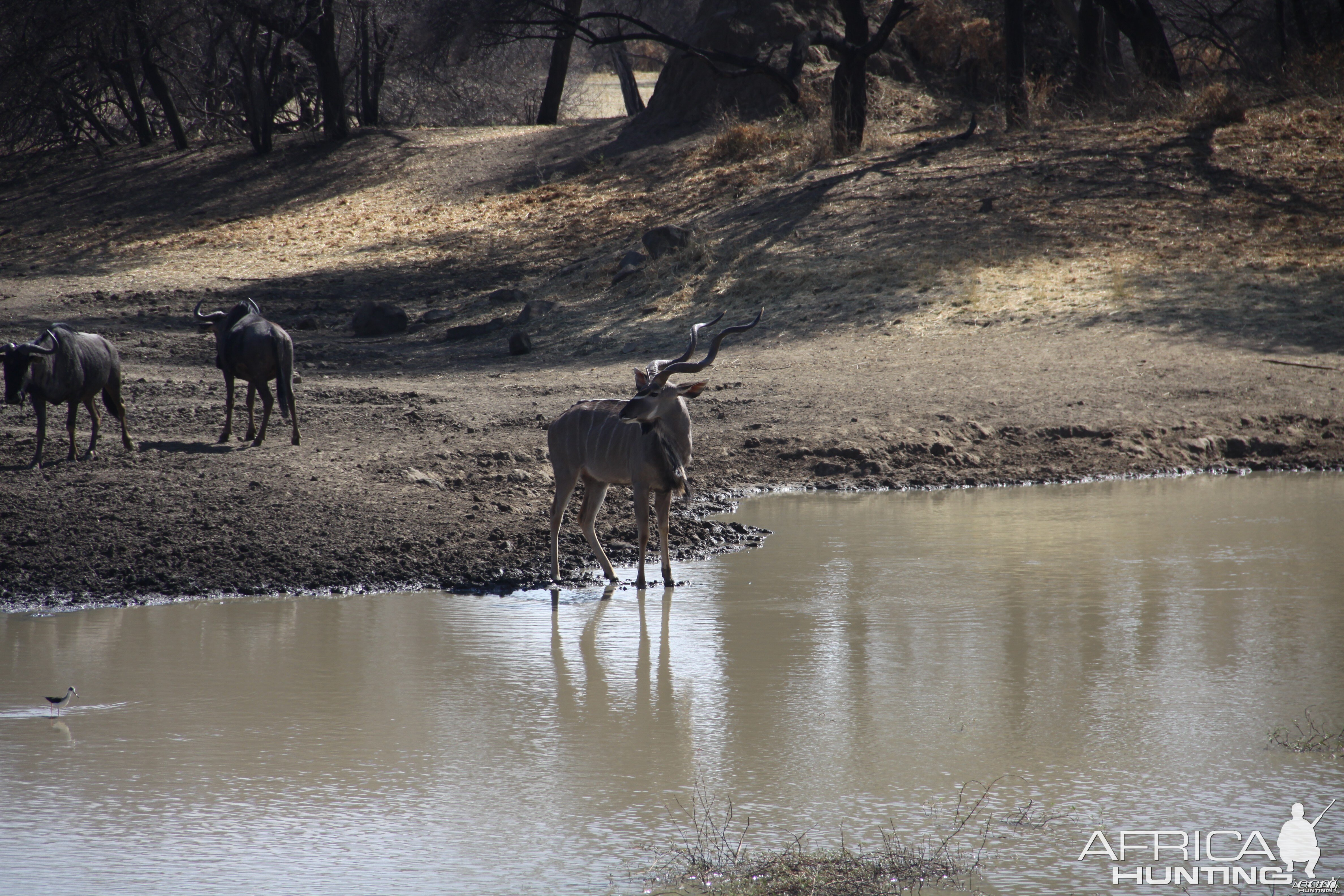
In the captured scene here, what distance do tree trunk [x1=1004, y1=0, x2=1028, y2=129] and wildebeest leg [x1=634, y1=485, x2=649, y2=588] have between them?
19.0 metres

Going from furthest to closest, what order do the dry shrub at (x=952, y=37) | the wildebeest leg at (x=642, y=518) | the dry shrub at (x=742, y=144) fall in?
the dry shrub at (x=952, y=37) → the dry shrub at (x=742, y=144) → the wildebeest leg at (x=642, y=518)

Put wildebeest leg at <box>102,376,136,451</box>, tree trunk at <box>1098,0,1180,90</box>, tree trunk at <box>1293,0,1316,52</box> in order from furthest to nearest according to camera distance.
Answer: tree trunk at <box>1293,0,1316,52</box>, tree trunk at <box>1098,0,1180,90</box>, wildebeest leg at <box>102,376,136,451</box>

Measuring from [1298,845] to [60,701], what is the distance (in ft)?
15.8

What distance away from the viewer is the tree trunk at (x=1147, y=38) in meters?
25.4

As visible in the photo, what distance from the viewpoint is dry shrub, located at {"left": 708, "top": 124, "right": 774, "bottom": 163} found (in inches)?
1043

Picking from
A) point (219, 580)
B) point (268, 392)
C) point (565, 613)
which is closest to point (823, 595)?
point (565, 613)

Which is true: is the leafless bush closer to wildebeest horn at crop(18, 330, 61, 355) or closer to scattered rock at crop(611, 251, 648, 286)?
wildebeest horn at crop(18, 330, 61, 355)

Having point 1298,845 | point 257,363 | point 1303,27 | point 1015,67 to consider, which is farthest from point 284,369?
point 1303,27

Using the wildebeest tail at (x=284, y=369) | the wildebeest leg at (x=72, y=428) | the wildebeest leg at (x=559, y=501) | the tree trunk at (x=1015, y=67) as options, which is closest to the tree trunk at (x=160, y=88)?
the tree trunk at (x=1015, y=67)

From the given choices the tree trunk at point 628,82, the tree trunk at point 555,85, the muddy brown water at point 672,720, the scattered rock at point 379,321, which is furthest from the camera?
→ the tree trunk at point 628,82

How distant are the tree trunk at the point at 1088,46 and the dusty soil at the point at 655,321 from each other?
2.47 metres

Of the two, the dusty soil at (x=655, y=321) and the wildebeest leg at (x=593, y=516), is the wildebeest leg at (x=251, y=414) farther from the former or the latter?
the wildebeest leg at (x=593, y=516)

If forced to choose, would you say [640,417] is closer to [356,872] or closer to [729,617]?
[729,617]

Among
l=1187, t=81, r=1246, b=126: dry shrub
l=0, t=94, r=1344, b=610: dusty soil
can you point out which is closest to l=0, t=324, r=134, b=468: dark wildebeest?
l=0, t=94, r=1344, b=610: dusty soil
